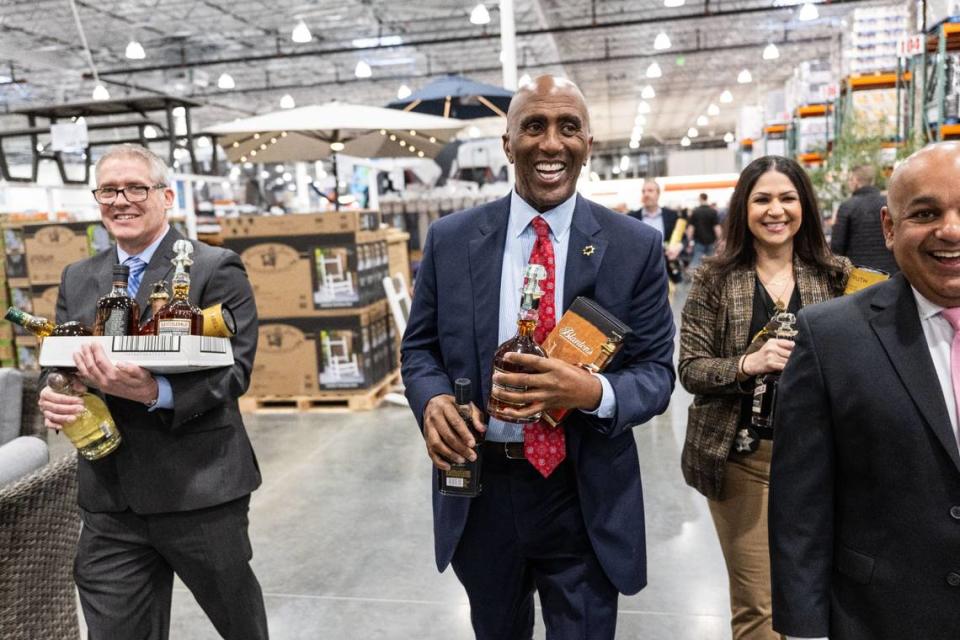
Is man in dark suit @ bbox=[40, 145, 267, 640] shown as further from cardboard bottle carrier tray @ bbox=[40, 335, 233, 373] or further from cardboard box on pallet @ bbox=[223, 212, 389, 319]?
cardboard box on pallet @ bbox=[223, 212, 389, 319]

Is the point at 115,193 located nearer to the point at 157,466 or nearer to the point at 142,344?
the point at 142,344

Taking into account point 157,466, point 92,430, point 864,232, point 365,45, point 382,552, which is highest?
point 365,45

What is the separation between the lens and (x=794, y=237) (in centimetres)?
216

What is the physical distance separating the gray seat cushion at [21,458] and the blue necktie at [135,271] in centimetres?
65

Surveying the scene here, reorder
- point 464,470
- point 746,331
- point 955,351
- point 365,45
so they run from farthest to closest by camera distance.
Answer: point 365,45 < point 746,331 < point 464,470 < point 955,351

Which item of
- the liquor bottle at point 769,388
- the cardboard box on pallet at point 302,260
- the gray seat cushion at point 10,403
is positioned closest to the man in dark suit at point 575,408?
the liquor bottle at point 769,388

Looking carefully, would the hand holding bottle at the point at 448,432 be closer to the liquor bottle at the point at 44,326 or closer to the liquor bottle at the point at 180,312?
the liquor bottle at the point at 180,312

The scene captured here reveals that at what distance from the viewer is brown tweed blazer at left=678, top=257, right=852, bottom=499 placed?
206 centimetres

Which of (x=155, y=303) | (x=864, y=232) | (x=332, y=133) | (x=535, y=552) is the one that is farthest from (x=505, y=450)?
(x=332, y=133)

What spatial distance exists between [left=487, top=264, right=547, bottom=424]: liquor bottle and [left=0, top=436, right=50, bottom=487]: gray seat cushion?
148 centimetres

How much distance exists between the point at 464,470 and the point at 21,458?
4.83ft

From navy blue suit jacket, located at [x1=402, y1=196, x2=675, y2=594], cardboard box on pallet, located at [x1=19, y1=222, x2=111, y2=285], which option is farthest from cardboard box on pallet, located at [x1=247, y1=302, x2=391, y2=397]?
navy blue suit jacket, located at [x1=402, y1=196, x2=675, y2=594]

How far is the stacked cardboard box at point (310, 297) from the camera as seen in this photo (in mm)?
6195

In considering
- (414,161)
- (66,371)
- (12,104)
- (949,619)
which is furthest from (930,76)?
(12,104)
